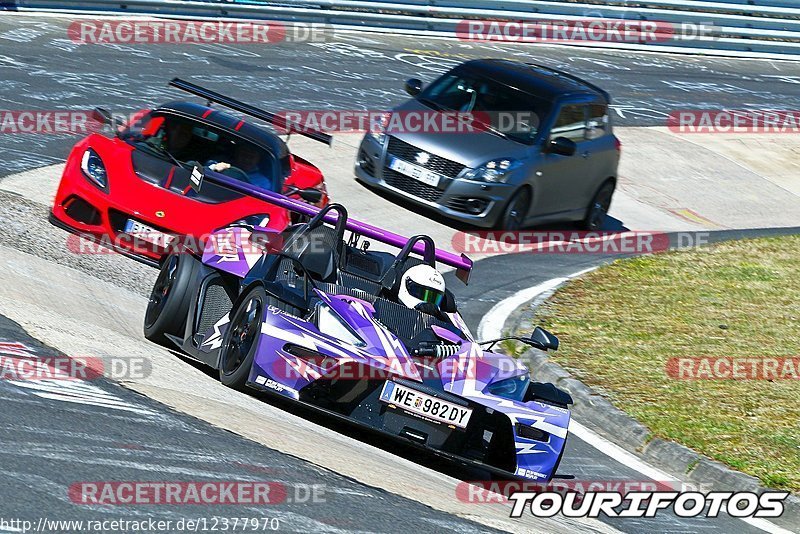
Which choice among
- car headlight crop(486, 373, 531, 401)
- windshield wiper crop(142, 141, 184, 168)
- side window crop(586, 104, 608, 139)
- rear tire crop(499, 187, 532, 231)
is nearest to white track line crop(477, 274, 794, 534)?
car headlight crop(486, 373, 531, 401)

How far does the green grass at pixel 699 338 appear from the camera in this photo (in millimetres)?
9500

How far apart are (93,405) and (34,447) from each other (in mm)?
792

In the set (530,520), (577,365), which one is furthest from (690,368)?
(530,520)

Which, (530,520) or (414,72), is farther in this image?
(414,72)

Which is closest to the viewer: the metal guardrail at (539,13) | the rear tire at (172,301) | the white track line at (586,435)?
the white track line at (586,435)

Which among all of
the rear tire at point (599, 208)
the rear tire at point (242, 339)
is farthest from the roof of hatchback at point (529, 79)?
the rear tire at point (242, 339)

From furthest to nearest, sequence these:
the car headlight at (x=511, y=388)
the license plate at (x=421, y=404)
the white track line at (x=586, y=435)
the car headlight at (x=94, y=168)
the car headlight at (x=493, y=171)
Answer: the car headlight at (x=493, y=171), the car headlight at (x=94, y=168), the white track line at (x=586, y=435), the car headlight at (x=511, y=388), the license plate at (x=421, y=404)

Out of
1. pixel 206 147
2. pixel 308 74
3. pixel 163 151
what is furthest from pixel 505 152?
pixel 308 74

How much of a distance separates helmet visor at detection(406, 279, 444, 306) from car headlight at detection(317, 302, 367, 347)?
884mm

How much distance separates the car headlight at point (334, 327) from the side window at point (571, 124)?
29.3 ft

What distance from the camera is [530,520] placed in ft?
22.1

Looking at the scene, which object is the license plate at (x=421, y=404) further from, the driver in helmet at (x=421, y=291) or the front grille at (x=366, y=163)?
the front grille at (x=366, y=163)

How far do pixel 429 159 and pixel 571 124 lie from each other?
7.60ft

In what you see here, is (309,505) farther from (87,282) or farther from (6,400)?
(87,282)
